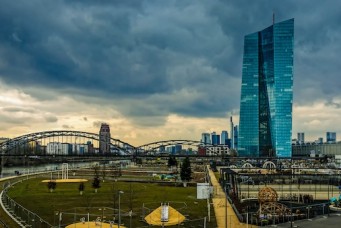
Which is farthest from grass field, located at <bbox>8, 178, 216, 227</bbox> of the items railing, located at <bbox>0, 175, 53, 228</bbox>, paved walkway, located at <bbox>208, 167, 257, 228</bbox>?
railing, located at <bbox>0, 175, 53, 228</bbox>

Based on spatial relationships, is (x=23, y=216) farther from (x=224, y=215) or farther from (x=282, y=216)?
(x=282, y=216)

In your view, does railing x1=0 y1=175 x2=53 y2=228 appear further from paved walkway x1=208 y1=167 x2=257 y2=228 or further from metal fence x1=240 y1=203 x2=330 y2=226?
metal fence x1=240 y1=203 x2=330 y2=226

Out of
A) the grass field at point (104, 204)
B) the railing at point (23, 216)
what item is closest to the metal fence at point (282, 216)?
the grass field at point (104, 204)

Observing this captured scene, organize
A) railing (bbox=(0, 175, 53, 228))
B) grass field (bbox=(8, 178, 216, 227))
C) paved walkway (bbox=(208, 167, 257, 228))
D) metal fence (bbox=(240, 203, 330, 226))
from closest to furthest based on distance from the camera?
1. paved walkway (bbox=(208, 167, 257, 228))
2. railing (bbox=(0, 175, 53, 228))
3. metal fence (bbox=(240, 203, 330, 226))
4. grass field (bbox=(8, 178, 216, 227))

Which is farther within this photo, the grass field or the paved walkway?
the grass field

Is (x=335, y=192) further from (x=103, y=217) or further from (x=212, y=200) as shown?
(x=103, y=217)

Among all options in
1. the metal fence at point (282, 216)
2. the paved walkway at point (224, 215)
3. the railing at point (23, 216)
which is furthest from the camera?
the metal fence at point (282, 216)

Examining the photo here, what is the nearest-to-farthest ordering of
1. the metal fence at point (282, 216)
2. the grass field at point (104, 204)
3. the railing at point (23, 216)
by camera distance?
1. the railing at point (23, 216)
2. the metal fence at point (282, 216)
3. the grass field at point (104, 204)

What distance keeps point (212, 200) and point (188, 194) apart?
33.9 feet

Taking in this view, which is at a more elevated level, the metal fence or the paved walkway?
the metal fence

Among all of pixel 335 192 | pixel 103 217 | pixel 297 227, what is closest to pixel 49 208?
pixel 103 217

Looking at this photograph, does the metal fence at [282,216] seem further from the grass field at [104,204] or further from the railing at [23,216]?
the railing at [23,216]

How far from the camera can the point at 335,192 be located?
66500mm

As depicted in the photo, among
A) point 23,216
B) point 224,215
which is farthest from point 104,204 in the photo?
point 224,215
